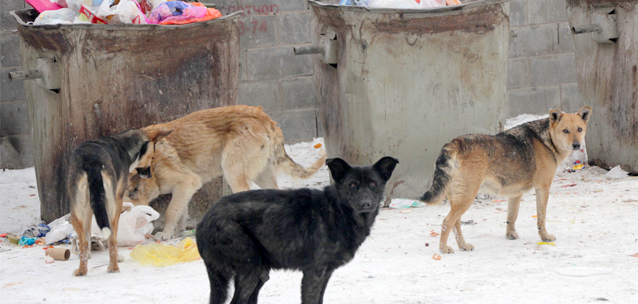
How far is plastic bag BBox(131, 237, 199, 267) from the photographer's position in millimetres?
5133

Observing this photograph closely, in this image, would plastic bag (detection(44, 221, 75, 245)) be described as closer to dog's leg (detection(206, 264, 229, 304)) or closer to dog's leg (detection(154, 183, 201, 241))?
dog's leg (detection(154, 183, 201, 241))

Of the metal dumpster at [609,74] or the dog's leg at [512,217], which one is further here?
the metal dumpster at [609,74]

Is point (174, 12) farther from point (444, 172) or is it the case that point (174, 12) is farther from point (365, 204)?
point (365, 204)

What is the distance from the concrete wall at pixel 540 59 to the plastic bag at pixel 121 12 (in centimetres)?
631

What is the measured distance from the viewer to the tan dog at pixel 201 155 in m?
6.05

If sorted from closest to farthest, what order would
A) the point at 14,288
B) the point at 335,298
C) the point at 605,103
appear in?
the point at 335,298
the point at 14,288
the point at 605,103

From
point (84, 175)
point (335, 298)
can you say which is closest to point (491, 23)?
point (335, 298)

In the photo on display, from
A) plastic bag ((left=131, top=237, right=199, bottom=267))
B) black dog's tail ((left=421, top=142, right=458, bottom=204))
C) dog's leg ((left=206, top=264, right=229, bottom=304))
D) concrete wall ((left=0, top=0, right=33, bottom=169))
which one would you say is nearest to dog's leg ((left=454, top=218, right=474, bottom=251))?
black dog's tail ((left=421, top=142, right=458, bottom=204))

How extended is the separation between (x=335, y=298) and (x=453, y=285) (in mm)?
806

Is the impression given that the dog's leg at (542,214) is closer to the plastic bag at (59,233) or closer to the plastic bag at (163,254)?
the plastic bag at (163,254)

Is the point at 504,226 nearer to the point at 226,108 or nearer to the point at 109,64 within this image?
the point at 226,108

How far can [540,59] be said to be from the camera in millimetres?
10398

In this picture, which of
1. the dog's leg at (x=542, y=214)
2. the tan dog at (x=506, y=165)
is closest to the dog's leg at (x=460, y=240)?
the tan dog at (x=506, y=165)

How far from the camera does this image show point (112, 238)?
16.2ft
